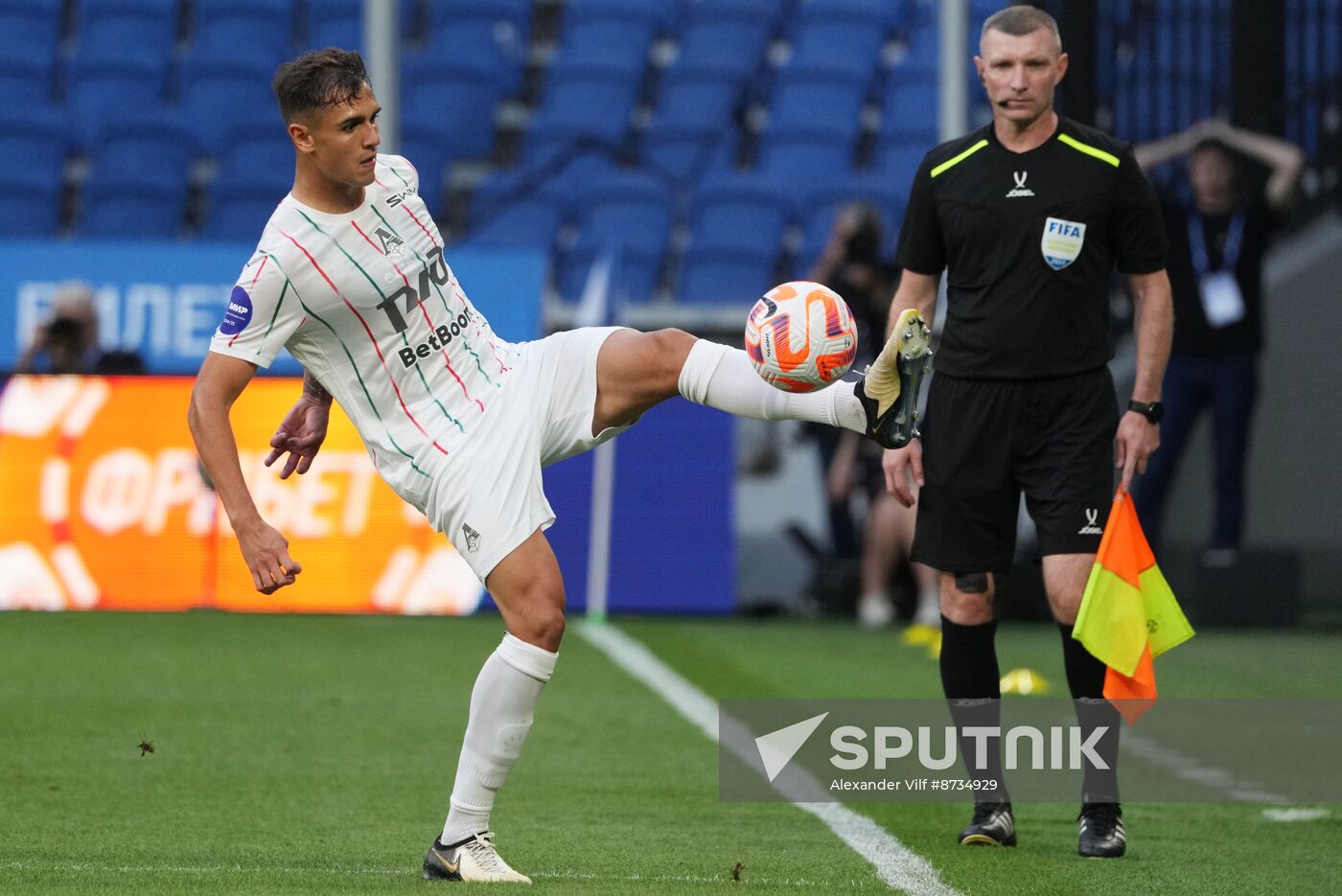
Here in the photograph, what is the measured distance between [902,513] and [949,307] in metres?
5.79

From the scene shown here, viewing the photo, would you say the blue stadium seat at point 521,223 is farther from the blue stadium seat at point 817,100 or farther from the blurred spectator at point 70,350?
the blurred spectator at point 70,350

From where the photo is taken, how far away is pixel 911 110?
16578mm

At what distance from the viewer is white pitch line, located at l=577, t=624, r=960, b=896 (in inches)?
172

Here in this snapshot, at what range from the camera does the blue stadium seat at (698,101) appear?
1658cm

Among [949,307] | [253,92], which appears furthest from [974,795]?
[253,92]

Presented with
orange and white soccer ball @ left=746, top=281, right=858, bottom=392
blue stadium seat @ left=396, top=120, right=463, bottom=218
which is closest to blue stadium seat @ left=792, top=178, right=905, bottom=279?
blue stadium seat @ left=396, top=120, right=463, bottom=218

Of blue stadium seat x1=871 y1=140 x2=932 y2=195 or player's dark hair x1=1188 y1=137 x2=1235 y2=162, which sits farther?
blue stadium seat x1=871 y1=140 x2=932 y2=195

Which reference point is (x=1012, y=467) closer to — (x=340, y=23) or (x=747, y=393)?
(x=747, y=393)

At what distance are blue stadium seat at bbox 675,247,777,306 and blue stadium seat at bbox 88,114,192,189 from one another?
13.4ft

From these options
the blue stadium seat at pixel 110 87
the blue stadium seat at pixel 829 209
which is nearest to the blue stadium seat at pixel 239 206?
the blue stadium seat at pixel 110 87

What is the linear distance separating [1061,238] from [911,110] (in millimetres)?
12007

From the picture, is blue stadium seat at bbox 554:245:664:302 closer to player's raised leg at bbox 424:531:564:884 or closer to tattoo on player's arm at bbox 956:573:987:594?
tattoo on player's arm at bbox 956:573:987:594

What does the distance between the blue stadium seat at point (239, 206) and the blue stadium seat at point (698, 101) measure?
10.9 ft

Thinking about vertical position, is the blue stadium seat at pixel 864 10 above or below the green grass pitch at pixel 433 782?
above
